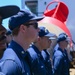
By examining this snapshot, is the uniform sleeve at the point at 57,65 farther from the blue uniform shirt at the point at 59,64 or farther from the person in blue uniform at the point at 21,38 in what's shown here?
the person in blue uniform at the point at 21,38

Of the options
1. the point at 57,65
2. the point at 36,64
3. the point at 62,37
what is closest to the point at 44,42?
the point at 36,64

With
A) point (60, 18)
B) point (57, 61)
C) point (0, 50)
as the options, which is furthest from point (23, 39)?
point (60, 18)

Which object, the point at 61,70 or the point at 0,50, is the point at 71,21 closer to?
the point at 61,70

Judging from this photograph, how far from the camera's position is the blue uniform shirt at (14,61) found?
8.85 ft

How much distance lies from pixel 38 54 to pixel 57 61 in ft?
6.12

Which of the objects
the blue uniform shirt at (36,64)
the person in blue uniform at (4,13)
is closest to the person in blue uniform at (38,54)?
the blue uniform shirt at (36,64)

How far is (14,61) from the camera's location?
9.14 feet

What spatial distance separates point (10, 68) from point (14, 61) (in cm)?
10

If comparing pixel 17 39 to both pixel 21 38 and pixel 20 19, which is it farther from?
pixel 20 19

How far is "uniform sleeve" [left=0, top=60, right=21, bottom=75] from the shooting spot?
2.67 meters

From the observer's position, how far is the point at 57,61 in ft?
22.0

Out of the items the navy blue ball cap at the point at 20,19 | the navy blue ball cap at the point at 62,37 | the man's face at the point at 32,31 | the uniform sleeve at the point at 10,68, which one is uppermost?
the navy blue ball cap at the point at 20,19

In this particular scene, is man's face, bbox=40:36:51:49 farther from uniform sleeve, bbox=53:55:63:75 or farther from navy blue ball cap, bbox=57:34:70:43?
navy blue ball cap, bbox=57:34:70:43

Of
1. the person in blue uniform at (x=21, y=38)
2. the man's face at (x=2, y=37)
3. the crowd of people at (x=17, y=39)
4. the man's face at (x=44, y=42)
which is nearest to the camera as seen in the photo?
the man's face at (x=2, y=37)
